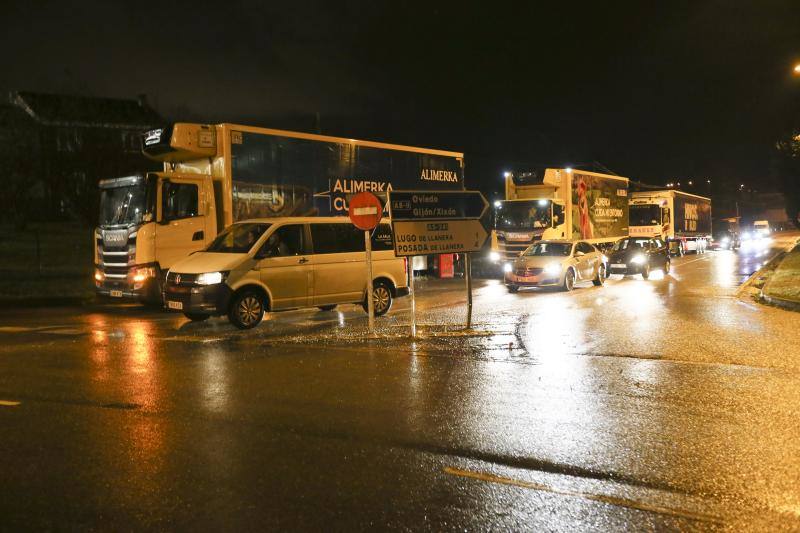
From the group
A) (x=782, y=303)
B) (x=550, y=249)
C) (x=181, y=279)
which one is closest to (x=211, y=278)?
(x=181, y=279)

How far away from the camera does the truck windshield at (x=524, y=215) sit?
2512 centimetres

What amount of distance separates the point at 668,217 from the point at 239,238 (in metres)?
30.7

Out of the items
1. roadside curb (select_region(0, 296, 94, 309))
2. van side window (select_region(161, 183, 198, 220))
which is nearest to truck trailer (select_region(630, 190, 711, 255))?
van side window (select_region(161, 183, 198, 220))

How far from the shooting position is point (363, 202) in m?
11.7

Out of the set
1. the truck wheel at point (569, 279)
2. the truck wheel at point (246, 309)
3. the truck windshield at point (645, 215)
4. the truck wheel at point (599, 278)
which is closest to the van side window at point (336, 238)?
the truck wheel at point (246, 309)

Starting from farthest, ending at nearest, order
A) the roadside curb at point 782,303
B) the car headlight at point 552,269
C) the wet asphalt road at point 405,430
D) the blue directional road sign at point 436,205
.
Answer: the car headlight at point 552,269 → the roadside curb at point 782,303 → the blue directional road sign at point 436,205 → the wet asphalt road at point 405,430

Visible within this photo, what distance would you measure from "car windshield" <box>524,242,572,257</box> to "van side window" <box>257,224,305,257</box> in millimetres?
Answer: 9359

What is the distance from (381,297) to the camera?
14.8 meters

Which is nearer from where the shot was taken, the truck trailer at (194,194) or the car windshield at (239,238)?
the car windshield at (239,238)

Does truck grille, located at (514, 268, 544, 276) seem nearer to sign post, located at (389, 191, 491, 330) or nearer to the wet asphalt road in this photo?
sign post, located at (389, 191, 491, 330)

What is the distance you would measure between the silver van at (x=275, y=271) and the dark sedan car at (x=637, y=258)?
45.0ft

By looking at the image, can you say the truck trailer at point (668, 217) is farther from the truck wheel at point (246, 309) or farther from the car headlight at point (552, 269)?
the truck wheel at point (246, 309)

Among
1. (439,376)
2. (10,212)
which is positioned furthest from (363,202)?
(10,212)

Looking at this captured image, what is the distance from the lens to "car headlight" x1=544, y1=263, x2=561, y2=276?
1970 cm
